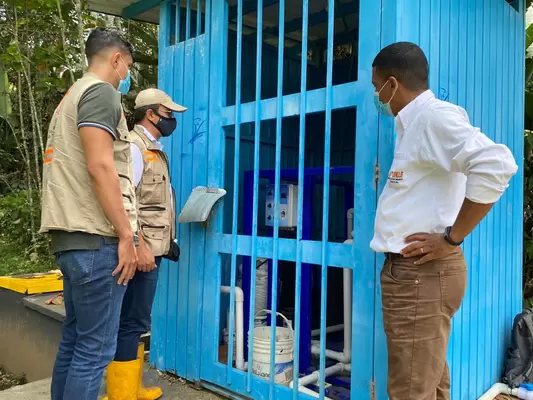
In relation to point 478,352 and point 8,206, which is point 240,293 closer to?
point 478,352

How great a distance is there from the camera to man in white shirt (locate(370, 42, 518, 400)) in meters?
1.82

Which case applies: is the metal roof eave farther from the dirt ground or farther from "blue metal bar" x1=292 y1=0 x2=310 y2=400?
the dirt ground

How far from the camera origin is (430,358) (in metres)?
1.89

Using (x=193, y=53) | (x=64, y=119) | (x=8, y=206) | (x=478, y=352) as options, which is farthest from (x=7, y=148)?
(x=478, y=352)

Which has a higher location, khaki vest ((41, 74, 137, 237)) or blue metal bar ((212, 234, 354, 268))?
khaki vest ((41, 74, 137, 237))

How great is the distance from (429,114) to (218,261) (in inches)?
75.2

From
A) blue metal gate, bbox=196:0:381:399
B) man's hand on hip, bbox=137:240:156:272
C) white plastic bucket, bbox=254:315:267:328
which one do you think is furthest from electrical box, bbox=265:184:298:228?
man's hand on hip, bbox=137:240:156:272

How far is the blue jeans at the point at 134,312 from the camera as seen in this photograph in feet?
9.37

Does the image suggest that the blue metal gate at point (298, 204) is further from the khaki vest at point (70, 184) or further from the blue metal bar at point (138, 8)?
the khaki vest at point (70, 184)

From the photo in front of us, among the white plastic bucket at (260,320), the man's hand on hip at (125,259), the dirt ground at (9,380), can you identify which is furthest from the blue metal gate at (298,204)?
the dirt ground at (9,380)

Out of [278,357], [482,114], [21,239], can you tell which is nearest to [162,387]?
[278,357]

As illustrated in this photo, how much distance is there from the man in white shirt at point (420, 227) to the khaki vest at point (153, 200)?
1.38 metres

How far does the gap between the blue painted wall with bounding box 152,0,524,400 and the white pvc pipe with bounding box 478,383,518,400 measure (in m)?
0.05

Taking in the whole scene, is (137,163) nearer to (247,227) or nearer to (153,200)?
(153,200)
